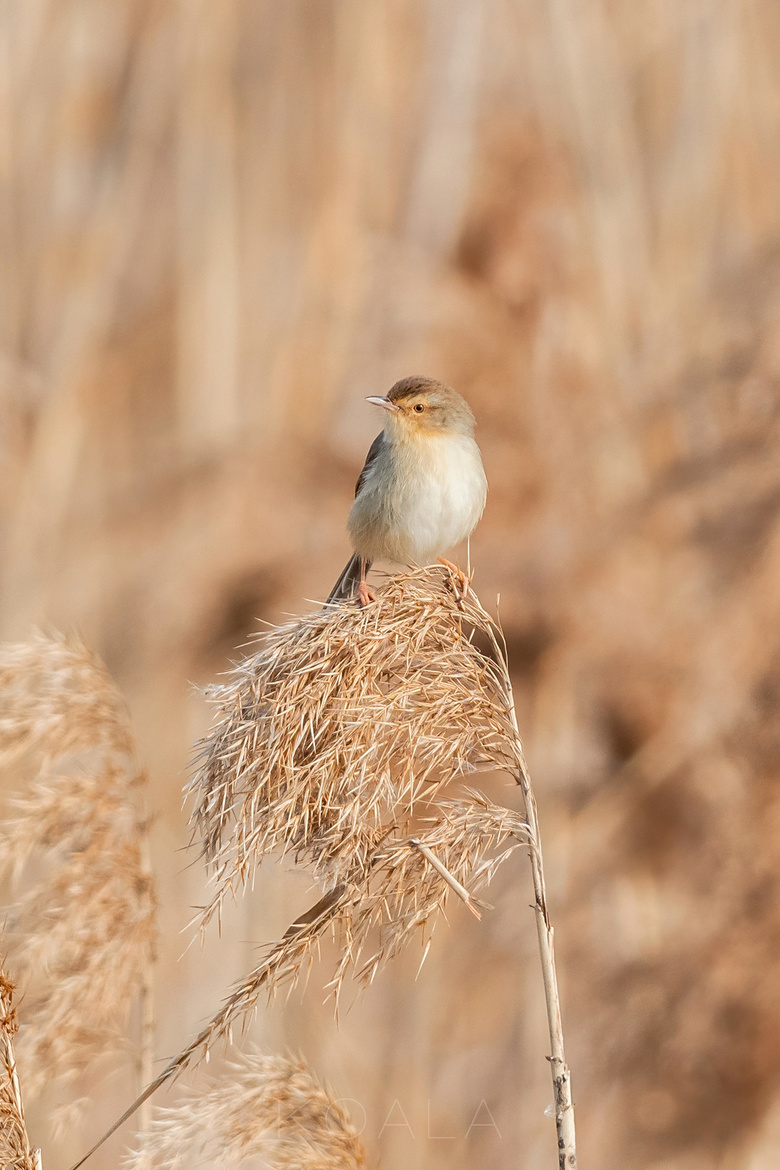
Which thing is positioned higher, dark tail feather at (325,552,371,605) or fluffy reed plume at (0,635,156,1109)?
dark tail feather at (325,552,371,605)

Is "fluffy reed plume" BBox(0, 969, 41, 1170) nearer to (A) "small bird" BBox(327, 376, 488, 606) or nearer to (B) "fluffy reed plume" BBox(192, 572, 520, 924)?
(B) "fluffy reed plume" BBox(192, 572, 520, 924)

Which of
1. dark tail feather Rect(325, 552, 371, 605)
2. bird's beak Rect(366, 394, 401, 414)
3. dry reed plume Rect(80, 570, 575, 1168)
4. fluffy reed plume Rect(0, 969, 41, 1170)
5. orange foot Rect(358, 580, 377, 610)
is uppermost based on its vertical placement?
bird's beak Rect(366, 394, 401, 414)

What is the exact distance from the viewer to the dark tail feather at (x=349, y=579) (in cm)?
207

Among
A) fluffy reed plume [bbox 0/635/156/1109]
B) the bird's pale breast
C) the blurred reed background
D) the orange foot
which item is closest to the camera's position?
fluffy reed plume [bbox 0/635/156/1109]

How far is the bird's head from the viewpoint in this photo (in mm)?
2119

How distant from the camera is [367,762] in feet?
3.89

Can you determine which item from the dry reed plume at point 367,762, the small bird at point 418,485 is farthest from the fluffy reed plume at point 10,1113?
the small bird at point 418,485

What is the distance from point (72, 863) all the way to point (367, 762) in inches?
27.0

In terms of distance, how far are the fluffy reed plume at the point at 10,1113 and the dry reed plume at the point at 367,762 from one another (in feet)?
0.74

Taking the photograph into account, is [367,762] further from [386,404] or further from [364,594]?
[386,404]

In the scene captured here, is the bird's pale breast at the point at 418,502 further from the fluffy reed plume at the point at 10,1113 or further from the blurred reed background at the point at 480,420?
the fluffy reed plume at the point at 10,1113

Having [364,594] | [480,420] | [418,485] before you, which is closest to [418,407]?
[418,485]

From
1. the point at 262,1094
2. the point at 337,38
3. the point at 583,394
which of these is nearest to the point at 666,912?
the point at 583,394

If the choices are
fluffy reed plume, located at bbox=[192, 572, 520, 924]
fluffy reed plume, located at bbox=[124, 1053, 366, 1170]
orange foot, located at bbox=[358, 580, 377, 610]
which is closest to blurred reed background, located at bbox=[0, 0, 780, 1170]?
orange foot, located at bbox=[358, 580, 377, 610]
